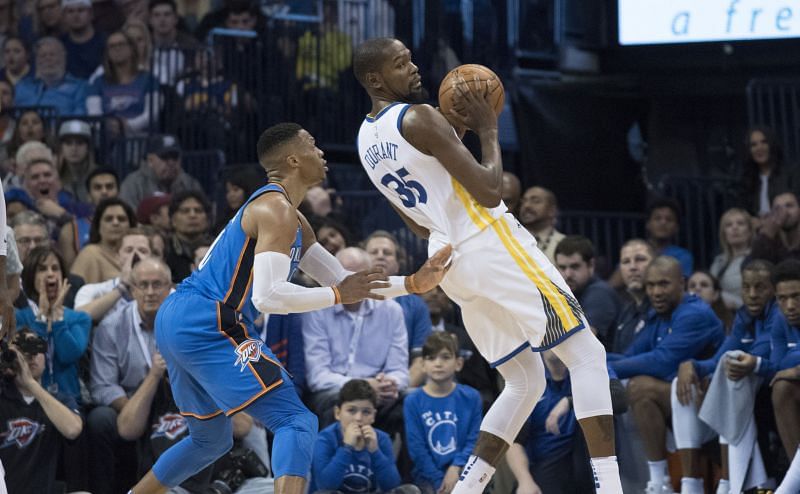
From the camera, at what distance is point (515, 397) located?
5.79 m

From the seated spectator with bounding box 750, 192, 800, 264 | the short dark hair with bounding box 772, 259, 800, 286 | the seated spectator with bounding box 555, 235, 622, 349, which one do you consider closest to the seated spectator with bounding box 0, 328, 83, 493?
the seated spectator with bounding box 555, 235, 622, 349

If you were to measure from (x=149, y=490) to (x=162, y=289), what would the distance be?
2.38 meters

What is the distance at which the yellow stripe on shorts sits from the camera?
217 inches

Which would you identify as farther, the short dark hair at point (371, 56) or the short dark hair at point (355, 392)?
the short dark hair at point (355, 392)

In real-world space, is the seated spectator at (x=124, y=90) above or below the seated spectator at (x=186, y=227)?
above

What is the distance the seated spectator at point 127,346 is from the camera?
7.87 meters

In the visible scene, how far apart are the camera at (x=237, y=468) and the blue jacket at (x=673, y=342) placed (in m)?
2.24

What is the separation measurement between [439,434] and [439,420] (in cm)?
8

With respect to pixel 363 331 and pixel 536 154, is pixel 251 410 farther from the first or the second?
pixel 536 154

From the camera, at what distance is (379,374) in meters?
8.31

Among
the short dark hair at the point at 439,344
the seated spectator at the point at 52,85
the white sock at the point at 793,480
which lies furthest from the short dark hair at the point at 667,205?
the seated spectator at the point at 52,85

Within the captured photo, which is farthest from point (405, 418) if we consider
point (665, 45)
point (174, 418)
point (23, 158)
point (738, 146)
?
point (738, 146)

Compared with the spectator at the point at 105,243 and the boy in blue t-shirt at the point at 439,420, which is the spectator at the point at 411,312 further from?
the spectator at the point at 105,243

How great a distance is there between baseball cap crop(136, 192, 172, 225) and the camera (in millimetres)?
2804
